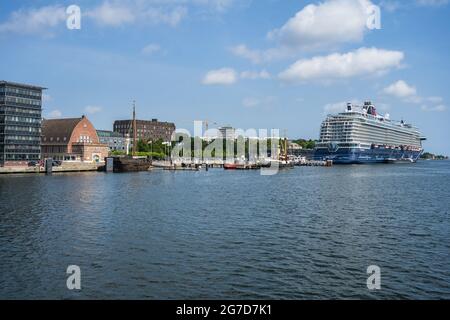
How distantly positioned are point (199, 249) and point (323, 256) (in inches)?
296

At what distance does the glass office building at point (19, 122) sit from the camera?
10869 cm

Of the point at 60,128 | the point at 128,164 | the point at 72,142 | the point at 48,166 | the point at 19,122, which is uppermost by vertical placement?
the point at 60,128

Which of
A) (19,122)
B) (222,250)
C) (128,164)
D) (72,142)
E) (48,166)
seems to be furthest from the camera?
(72,142)

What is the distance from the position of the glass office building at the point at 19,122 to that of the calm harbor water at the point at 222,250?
6796 cm

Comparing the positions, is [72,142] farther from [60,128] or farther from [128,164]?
[128,164]

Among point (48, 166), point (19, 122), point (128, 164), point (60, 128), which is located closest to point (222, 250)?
point (48, 166)

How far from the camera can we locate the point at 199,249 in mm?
27453

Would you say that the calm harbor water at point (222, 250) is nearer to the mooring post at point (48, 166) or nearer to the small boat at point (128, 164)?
the mooring post at point (48, 166)

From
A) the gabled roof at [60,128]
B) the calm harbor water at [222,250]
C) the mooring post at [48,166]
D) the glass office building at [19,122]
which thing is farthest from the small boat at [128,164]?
the calm harbor water at [222,250]

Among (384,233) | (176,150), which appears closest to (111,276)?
(384,233)

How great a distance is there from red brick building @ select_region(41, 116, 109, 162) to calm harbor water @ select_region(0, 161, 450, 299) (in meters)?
97.7

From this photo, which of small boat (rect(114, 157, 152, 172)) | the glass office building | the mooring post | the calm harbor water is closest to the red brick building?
small boat (rect(114, 157, 152, 172))

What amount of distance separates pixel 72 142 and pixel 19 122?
1261 inches

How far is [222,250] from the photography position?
27.3 meters
